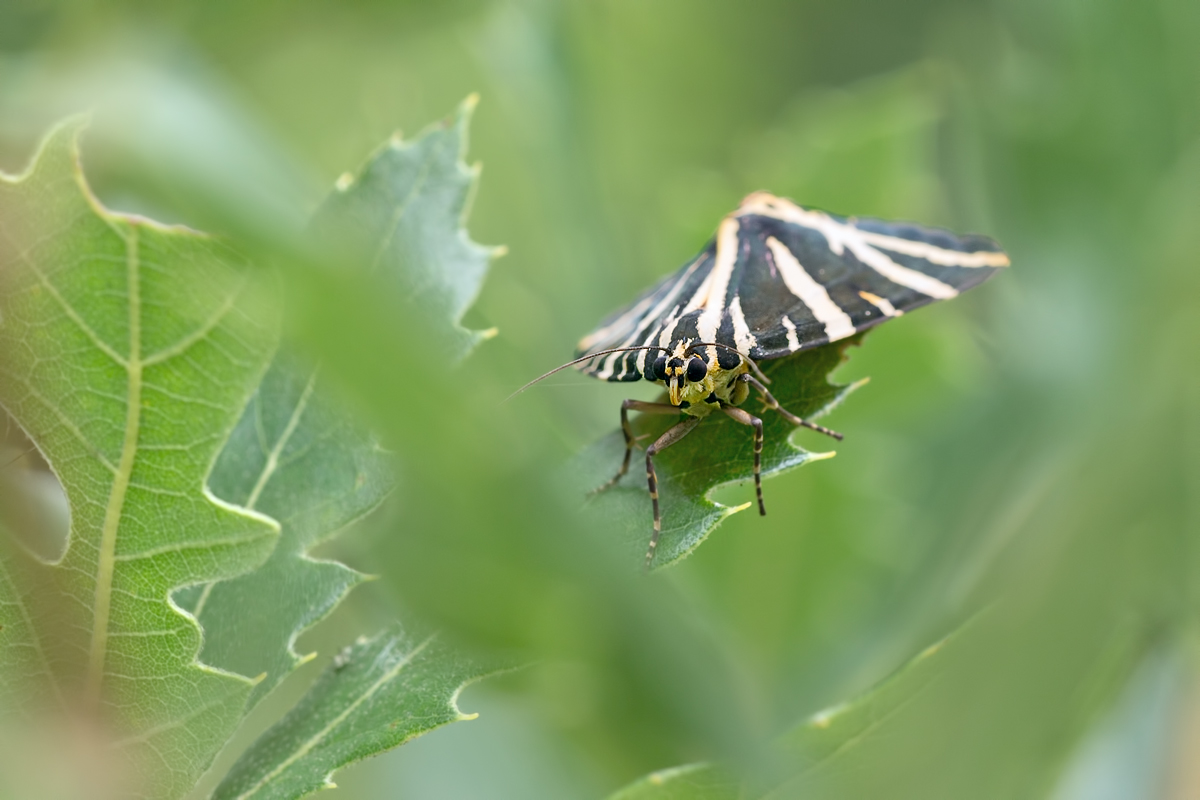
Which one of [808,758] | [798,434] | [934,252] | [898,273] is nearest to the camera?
[808,758]

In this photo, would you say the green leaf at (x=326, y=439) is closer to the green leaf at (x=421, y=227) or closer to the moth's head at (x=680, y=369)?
the green leaf at (x=421, y=227)

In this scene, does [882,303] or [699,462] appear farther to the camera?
[882,303]

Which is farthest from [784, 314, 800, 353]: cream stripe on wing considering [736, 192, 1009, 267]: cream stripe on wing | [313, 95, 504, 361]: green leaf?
[313, 95, 504, 361]: green leaf

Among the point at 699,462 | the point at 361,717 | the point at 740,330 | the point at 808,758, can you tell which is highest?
the point at 740,330

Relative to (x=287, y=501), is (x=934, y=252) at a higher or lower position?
higher

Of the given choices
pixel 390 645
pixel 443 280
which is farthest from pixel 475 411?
pixel 443 280

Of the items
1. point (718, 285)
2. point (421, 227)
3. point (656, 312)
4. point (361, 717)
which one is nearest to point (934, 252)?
point (718, 285)

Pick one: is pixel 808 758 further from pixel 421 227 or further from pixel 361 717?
pixel 421 227

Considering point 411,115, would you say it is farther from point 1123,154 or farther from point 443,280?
point 1123,154
